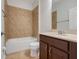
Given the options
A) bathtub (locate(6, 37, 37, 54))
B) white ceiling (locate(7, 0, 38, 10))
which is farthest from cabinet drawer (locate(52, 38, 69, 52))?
white ceiling (locate(7, 0, 38, 10))

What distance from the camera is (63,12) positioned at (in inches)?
94.1

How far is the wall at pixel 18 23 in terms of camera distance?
4379 mm

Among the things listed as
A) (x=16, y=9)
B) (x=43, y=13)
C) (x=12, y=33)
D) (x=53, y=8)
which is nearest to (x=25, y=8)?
(x=16, y=9)

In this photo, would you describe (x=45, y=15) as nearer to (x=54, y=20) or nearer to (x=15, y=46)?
(x=54, y=20)

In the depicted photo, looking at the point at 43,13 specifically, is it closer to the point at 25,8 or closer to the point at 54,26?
the point at 54,26

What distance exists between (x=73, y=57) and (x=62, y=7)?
1.58m

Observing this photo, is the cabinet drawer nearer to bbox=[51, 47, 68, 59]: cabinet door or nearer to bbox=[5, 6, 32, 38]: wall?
bbox=[51, 47, 68, 59]: cabinet door

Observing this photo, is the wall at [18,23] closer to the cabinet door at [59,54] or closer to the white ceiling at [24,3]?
the white ceiling at [24,3]

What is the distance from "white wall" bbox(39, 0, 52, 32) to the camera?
3.16 metres

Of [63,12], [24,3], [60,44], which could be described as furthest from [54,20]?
[24,3]

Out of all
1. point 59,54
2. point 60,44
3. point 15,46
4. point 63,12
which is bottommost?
point 15,46

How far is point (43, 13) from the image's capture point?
11.6 ft

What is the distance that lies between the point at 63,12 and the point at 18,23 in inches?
120

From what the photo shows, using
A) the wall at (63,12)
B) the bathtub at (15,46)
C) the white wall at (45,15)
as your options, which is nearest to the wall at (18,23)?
the bathtub at (15,46)
